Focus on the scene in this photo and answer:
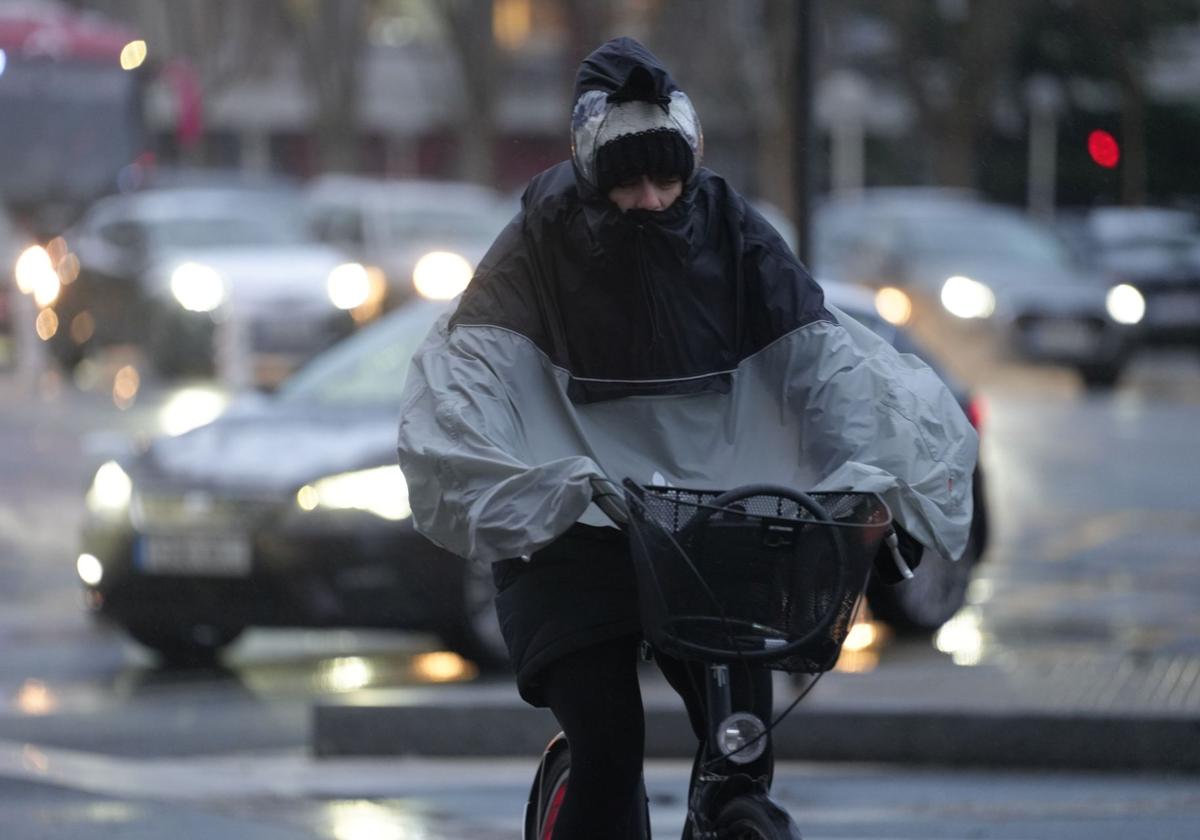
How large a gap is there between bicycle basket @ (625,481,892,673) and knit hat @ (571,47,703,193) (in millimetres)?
592

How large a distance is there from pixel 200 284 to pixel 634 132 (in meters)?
17.6

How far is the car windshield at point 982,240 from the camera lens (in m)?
21.9

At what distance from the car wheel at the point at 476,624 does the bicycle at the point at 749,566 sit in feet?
14.7

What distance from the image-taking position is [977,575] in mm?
10742

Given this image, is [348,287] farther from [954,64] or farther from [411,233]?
[954,64]

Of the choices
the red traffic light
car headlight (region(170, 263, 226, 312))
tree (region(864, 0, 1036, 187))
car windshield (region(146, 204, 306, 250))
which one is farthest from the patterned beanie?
tree (region(864, 0, 1036, 187))

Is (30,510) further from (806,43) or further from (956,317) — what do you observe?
(956,317)

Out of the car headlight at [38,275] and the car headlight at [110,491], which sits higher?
the car headlight at [38,275]

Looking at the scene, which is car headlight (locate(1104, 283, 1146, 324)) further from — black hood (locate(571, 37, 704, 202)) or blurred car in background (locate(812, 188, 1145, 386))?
black hood (locate(571, 37, 704, 202))

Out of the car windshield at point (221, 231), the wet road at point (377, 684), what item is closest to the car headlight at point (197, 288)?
the car windshield at point (221, 231)

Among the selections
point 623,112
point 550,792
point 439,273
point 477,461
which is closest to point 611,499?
point 477,461

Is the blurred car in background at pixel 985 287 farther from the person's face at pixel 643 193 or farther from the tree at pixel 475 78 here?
the person's face at pixel 643 193

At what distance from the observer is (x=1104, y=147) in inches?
1265

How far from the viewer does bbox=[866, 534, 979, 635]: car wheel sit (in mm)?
9039
